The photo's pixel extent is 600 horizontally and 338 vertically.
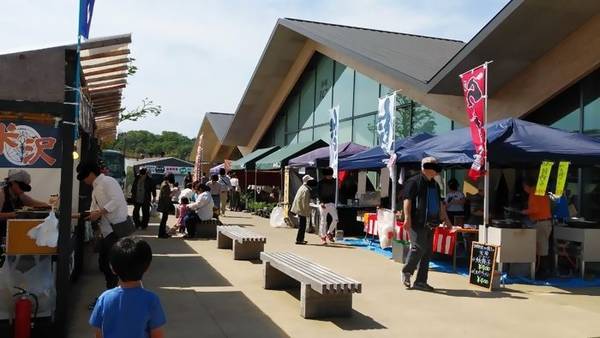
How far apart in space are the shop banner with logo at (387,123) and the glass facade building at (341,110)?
11.7 feet

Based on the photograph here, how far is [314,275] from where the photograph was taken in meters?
5.74

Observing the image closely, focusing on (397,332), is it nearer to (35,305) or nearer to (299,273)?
(299,273)

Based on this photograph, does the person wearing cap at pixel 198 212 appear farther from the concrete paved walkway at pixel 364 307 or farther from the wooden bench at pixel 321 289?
the wooden bench at pixel 321 289

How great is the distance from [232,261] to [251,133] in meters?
20.7

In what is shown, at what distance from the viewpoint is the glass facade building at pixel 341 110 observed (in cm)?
1545

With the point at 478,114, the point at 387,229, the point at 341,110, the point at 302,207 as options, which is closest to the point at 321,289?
the point at 478,114

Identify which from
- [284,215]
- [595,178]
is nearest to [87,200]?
[284,215]

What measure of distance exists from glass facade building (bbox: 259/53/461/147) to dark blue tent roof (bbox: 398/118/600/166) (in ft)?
16.7

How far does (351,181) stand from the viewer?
15.3m

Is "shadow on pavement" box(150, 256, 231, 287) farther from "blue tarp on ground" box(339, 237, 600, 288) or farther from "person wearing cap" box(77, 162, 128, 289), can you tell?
"blue tarp on ground" box(339, 237, 600, 288)

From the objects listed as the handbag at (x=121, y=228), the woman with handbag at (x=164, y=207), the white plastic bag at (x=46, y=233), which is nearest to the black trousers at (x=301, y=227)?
the woman with handbag at (x=164, y=207)

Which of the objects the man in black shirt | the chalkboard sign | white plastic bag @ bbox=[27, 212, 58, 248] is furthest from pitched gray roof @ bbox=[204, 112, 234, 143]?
white plastic bag @ bbox=[27, 212, 58, 248]

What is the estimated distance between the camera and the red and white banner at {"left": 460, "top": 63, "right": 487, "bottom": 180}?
7.84 m

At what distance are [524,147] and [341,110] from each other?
12.1m
